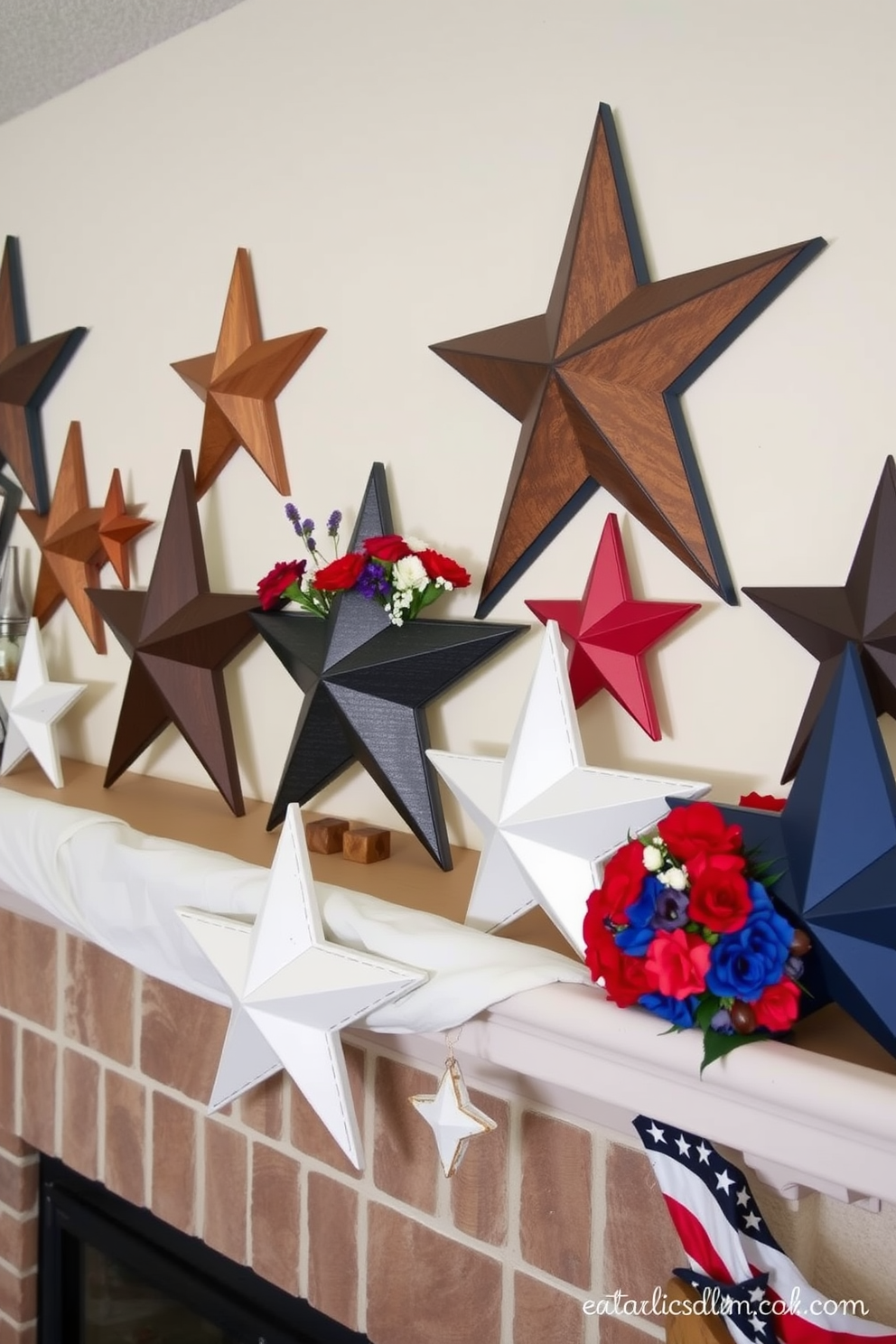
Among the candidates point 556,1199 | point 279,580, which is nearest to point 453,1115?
point 556,1199

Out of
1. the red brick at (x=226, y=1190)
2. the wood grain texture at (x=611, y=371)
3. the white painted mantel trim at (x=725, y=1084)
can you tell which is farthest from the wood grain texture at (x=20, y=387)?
the white painted mantel trim at (x=725, y=1084)

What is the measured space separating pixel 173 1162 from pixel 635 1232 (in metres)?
0.65

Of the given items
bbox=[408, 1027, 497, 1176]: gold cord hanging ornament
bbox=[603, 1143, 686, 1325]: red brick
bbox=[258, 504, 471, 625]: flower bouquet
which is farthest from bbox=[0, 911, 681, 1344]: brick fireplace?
bbox=[258, 504, 471, 625]: flower bouquet

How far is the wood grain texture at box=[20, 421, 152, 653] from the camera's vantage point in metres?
1.47

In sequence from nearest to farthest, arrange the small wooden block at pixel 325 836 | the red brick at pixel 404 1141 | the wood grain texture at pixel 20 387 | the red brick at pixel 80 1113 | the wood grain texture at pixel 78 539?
1. the red brick at pixel 404 1141
2. the small wooden block at pixel 325 836
3. the red brick at pixel 80 1113
4. the wood grain texture at pixel 78 539
5. the wood grain texture at pixel 20 387

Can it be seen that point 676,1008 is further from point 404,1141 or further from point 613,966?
point 404,1141

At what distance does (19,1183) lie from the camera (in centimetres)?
149

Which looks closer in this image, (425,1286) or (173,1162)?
(425,1286)

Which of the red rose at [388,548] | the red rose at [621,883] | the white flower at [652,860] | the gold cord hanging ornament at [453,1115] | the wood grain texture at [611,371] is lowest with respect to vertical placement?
the gold cord hanging ornament at [453,1115]

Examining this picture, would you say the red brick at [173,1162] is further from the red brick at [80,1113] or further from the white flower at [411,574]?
the white flower at [411,574]

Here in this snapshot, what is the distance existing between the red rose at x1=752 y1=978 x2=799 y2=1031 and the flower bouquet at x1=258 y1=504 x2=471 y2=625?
1.80 feet

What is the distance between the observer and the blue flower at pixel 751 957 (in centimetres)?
63

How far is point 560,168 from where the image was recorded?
1.02 meters

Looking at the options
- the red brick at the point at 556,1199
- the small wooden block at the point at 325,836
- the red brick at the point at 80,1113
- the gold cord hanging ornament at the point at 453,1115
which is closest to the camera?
the gold cord hanging ornament at the point at 453,1115
